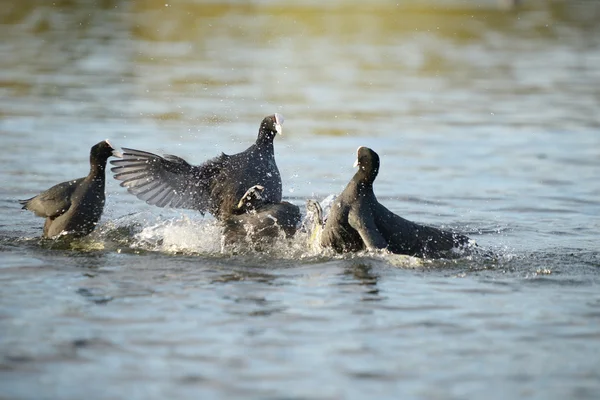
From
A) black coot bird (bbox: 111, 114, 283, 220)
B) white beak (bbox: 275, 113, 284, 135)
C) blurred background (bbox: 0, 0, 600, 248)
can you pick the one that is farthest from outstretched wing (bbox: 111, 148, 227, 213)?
blurred background (bbox: 0, 0, 600, 248)

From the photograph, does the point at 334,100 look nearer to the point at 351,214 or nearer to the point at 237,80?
the point at 237,80

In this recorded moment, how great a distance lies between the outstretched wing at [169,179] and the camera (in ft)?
22.9

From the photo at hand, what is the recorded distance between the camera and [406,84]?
14.3 m

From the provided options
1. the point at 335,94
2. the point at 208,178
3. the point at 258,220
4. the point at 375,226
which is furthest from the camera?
the point at 335,94

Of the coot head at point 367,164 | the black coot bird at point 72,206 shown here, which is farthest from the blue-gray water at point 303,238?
the coot head at point 367,164

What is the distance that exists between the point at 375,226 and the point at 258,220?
0.81 metres

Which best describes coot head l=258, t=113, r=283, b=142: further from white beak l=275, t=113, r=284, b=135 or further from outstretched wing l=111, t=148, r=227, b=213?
outstretched wing l=111, t=148, r=227, b=213

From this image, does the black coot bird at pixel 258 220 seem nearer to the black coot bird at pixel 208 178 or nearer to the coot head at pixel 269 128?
the black coot bird at pixel 208 178

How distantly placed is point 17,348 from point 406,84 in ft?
34.5

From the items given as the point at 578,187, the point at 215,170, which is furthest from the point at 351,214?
the point at 578,187

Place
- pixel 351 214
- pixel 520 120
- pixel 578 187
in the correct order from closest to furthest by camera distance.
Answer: pixel 351 214 → pixel 578 187 → pixel 520 120

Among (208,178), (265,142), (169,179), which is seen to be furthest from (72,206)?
(265,142)

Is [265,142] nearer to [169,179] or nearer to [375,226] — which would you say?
[169,179]

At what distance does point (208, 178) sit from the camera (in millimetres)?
6984
